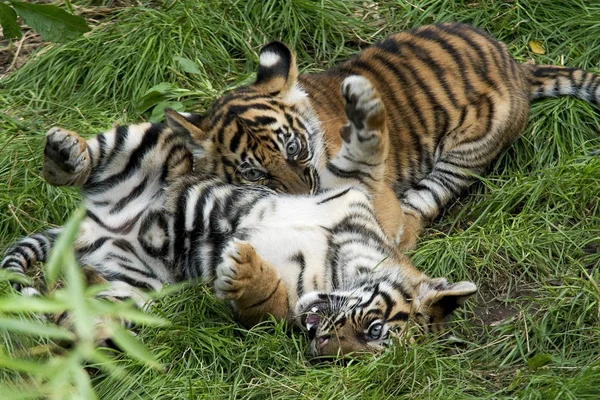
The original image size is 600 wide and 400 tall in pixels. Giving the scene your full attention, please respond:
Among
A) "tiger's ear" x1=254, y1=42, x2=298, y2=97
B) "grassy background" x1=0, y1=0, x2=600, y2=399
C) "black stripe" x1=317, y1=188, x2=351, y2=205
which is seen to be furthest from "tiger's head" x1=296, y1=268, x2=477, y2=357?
"tiger's ear" x1=254, y1=42, x2=298, y2=97

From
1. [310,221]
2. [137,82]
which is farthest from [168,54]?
[310,221]

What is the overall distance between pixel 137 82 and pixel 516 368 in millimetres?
2909

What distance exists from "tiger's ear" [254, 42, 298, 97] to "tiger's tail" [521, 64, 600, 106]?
4.76 ft

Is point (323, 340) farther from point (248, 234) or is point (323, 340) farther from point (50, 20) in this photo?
point (50, 20)

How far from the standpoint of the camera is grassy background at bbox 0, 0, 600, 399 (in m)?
3.36

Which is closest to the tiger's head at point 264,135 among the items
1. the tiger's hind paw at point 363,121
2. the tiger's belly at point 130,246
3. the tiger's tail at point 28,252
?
→ the tiger's hind paw at point 363,121

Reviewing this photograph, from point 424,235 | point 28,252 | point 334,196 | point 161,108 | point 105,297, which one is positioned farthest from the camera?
point 161,108

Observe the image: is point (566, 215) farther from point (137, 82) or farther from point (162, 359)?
point (137, 82)

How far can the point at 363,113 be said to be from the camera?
13.6 feet

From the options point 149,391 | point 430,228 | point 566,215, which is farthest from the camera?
point 430,228

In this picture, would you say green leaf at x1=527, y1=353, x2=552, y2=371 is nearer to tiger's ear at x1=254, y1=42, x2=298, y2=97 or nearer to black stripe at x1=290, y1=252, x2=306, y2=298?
black stripe at x1=290, y1=252, x2=306, y2=298

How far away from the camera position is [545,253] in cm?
418

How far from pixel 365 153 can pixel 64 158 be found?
1407 mm

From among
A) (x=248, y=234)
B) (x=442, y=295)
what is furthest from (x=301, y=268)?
(x=442, y=295)
